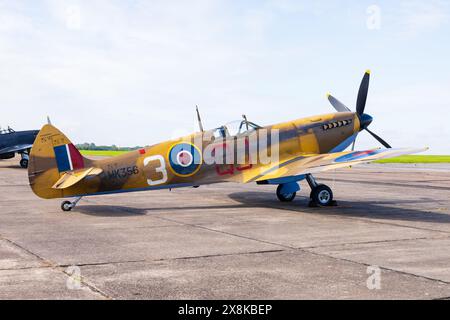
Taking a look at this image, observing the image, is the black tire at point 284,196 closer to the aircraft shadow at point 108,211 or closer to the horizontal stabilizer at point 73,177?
the aircraft shadow at point 108,211

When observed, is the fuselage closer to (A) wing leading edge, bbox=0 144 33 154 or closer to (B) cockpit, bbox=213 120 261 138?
(B) cockpit, bbox=213 120 261 138

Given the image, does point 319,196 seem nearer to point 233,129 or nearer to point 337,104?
point 233,129

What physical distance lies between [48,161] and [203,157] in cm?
413

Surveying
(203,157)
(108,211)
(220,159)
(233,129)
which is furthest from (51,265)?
(233,129)

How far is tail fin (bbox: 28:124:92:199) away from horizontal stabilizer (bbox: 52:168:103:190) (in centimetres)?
16

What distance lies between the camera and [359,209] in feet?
47.8

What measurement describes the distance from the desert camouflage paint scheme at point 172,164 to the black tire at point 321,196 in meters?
0.69

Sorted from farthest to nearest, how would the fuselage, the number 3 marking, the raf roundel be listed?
the raf roundel
the number 3 marking
the fuselage

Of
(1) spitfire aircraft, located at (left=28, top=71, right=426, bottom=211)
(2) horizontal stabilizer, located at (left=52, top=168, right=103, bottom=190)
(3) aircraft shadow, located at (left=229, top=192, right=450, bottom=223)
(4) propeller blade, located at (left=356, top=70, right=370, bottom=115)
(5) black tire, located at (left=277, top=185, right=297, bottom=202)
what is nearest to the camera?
(2) horizontal stabilizer, located at (left=52, top=168, right=103, bottom=190)

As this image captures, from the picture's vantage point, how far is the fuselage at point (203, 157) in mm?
13344

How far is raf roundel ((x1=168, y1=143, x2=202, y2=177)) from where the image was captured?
1384 centimetres

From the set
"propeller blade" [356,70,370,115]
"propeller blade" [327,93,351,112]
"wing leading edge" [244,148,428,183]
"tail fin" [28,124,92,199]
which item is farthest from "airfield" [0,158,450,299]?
"propeller blade" [327,93,351,112]
